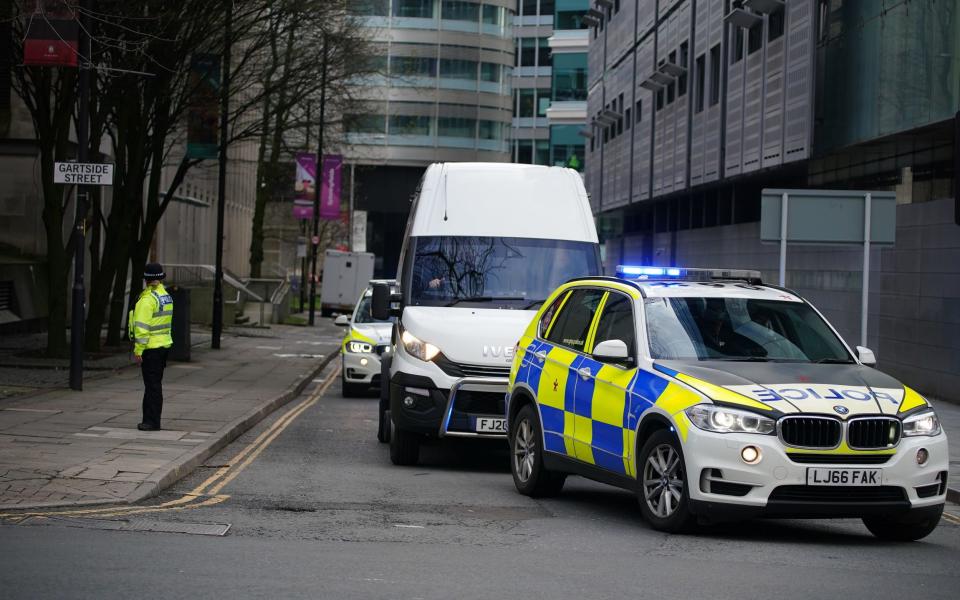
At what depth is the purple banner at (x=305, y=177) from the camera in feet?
151

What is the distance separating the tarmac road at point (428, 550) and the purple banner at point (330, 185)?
3911 cm

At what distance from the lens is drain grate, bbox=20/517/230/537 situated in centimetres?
927

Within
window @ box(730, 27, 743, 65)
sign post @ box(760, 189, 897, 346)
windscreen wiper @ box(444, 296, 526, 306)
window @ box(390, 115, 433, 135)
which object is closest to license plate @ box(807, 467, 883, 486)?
windscreen wiper @ box(444, 296, 526, 306)

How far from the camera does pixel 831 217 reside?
1809cm

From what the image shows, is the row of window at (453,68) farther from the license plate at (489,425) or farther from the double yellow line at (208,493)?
the license plate at (489,425)

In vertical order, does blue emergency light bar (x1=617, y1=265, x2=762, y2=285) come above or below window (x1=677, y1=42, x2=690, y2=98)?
below

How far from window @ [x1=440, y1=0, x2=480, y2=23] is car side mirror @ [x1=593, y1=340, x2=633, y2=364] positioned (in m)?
83.1

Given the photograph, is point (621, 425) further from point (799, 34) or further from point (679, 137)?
point (679, 137)

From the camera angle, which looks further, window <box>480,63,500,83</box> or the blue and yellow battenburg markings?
window <box>480,63,500,83</box>

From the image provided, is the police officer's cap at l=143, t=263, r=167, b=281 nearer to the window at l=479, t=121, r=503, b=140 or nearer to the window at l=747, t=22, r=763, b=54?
the window at l=747, t=22, r=763, b=54

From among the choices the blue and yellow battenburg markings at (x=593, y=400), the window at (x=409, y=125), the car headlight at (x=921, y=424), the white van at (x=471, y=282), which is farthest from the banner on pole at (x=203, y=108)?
the window at (x=409, y=125)

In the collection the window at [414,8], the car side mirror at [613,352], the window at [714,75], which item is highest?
the window at [414,8]

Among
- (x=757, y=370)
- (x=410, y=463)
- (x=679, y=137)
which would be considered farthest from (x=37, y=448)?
(x=679, y=137)

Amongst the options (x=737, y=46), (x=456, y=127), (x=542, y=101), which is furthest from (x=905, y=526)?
(x=542, y=101)
